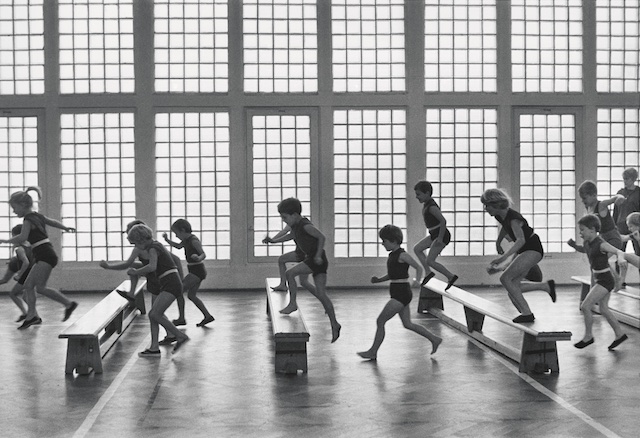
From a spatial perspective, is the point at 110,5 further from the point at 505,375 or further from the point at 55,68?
the point at 505,375

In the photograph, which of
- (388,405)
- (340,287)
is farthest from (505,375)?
(340,287)

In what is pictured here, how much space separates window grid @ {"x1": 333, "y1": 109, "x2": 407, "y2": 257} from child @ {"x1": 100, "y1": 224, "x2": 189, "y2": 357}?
736 cm

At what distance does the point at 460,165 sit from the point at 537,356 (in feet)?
28.6

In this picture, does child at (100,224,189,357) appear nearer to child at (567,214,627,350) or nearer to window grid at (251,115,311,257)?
child at (567,214,627,350)

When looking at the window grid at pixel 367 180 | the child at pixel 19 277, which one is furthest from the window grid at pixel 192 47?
the child at pixel 19 277

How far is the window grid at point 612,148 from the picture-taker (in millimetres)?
16844

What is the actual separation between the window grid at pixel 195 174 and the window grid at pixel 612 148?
6691 millimetres

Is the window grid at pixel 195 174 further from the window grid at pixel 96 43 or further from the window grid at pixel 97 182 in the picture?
the window grid at pixel 96 43

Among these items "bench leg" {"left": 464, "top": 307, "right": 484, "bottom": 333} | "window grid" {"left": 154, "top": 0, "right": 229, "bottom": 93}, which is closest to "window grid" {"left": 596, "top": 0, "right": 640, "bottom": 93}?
"window grid" {"left": 154, "top": 0, "right": 229, "bottom": 93}

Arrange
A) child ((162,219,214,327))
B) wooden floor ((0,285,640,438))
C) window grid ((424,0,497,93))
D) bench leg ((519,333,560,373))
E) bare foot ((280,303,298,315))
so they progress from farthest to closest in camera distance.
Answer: window grid ((424,0,497,93)) < child ((162,219,214,327)) < bare foot ((280,303,298,315)) < bench leg ((519,333,560,373)) < wooden floor ((0,285,640,438))

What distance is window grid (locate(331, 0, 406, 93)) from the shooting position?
54.1ft

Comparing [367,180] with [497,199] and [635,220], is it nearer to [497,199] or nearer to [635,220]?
[635,220]

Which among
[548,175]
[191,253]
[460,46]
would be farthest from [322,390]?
[460,46]

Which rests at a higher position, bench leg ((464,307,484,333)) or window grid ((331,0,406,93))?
window grid ((331,0,406,93))
